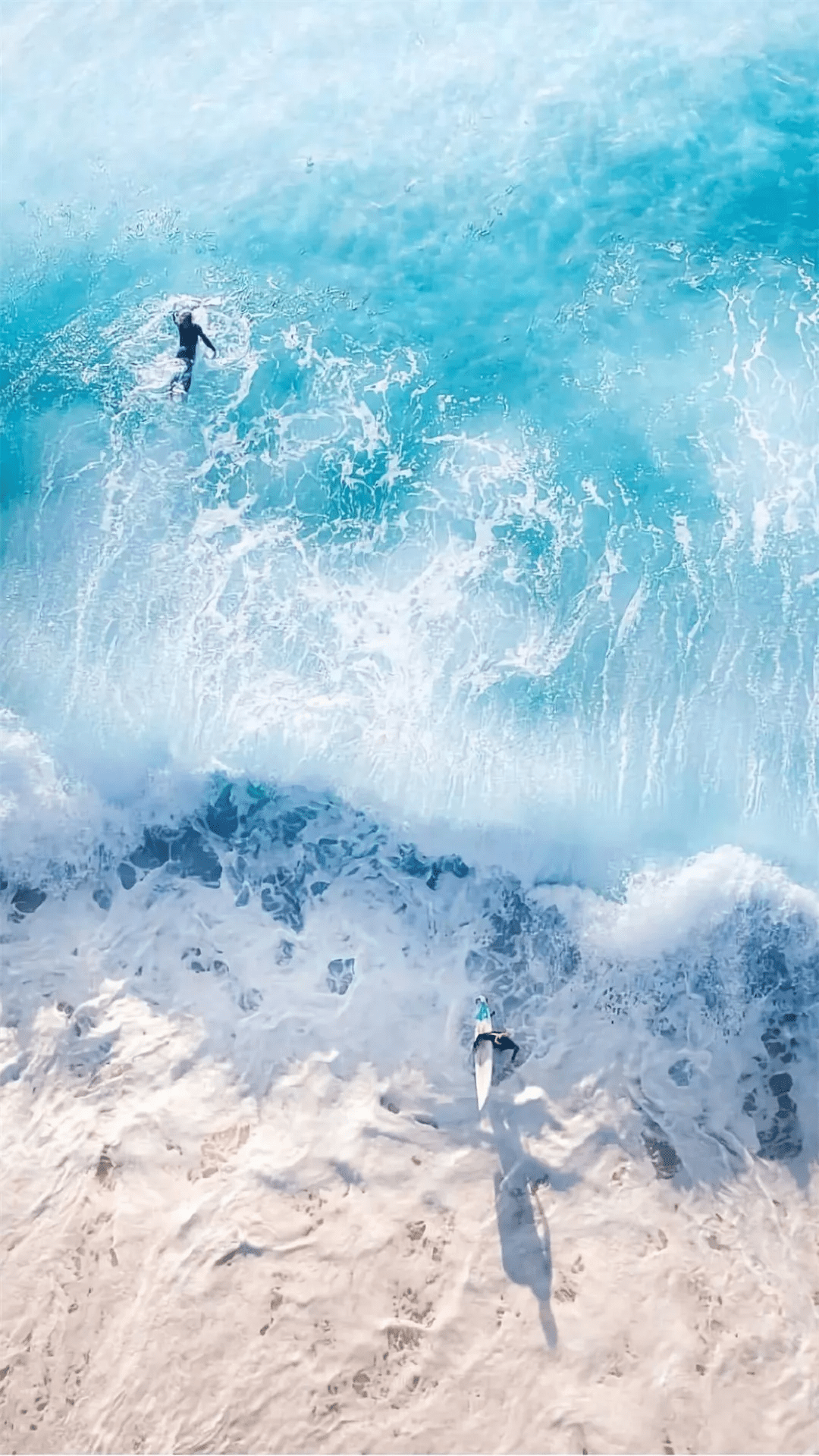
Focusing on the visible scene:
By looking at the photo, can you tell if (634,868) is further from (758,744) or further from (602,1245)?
(602,1245)

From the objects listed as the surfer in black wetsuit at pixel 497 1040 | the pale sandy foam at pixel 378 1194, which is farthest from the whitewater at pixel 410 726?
the surfer in black wetsuit at pixel 497 1040

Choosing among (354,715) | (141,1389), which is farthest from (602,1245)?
(354,715)

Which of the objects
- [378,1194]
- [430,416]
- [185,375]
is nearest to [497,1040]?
[378,1194]

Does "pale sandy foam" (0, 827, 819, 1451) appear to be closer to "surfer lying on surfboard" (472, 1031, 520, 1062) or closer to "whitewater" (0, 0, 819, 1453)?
"whitewater" (0, 0, 819, 1453)

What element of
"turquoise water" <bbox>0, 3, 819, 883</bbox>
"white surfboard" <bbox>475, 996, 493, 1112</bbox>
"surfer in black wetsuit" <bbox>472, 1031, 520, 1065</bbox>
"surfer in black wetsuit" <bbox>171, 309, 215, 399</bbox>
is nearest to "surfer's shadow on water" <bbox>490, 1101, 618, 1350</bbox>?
"white surfboard" <bbox>475, 996, 493, 1112</bbox>

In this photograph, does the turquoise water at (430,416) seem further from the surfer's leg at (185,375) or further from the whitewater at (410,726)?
the surfer's leg at (185,375)

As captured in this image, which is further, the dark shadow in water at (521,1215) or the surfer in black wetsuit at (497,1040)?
→ the surfer in black wetsuit at (497,1040)
